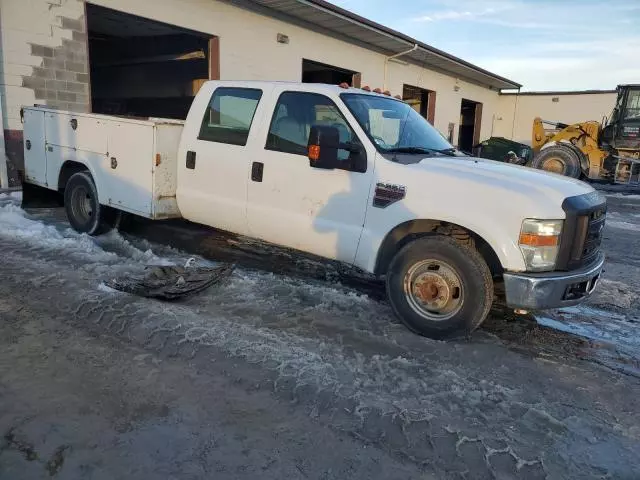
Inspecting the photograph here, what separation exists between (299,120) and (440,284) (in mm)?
2083

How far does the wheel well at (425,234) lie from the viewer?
4.23 metres

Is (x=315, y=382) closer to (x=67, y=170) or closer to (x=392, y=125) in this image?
(x=392, y=125)

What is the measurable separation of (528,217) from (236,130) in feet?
10.1

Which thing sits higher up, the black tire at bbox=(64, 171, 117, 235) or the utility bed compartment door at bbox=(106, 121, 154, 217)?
the utility bed compartment door at bbox=(106, 121, 154, 217)

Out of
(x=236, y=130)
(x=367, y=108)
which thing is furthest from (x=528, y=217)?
(x=236, y=130)

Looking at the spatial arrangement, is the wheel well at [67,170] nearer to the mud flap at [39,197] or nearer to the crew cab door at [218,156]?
the mud flap at [39,197]

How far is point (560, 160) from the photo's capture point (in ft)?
60.4

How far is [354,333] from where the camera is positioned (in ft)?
14.1

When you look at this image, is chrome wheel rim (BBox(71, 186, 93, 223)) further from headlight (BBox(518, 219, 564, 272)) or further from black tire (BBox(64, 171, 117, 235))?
headlight (BBox(518, 219, 564, 272))

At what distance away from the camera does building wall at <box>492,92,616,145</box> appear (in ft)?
89.8

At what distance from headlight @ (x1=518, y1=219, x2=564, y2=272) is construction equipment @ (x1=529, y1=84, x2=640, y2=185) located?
617 inches

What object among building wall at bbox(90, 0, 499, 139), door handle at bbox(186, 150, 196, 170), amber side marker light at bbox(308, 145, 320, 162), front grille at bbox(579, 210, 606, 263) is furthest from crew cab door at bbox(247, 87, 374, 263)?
building wall at bbox(90, 0, 499, 139)

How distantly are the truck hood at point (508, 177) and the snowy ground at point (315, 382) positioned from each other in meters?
1.29

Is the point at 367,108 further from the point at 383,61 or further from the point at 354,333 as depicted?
the point at 383,61
